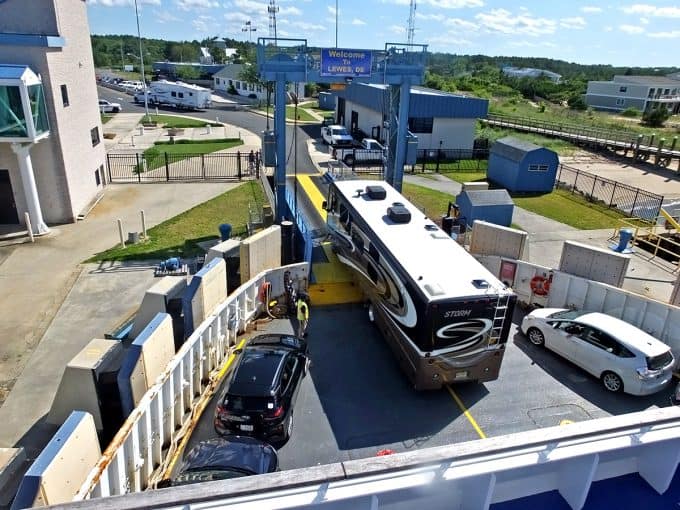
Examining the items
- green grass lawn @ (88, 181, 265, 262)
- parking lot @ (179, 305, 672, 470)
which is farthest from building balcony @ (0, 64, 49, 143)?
parking lot @ (179, 305, 672, 470)

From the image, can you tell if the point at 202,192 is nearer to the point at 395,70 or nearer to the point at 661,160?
the point at 395,70

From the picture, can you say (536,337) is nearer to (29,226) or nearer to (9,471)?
(9,471)

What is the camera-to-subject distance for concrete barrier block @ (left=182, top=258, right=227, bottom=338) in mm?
11359

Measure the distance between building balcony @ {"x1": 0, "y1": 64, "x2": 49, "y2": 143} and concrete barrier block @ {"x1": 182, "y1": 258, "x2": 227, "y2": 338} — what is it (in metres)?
12.7

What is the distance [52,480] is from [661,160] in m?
52.7

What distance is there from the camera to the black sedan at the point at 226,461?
7.26 metres

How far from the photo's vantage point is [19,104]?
1939 centimetres

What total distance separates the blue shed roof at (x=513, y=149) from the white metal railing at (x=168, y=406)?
23.5 meters

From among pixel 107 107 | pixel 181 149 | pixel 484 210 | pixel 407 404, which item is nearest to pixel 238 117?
pixel 107 107

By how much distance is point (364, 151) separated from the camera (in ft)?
119

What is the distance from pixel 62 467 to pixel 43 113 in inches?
770

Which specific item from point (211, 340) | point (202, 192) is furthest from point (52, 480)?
point (202, 192)

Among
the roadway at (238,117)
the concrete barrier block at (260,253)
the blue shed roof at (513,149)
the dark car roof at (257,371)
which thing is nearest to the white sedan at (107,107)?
the roadway at (238,117)

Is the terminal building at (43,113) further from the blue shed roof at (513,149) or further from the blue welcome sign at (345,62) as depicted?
the blue shed roof at (513,149)
